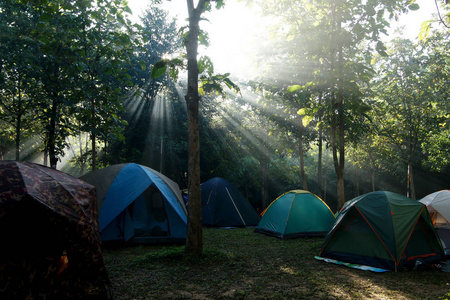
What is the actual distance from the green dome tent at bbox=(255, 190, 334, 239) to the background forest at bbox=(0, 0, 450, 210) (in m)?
1.74

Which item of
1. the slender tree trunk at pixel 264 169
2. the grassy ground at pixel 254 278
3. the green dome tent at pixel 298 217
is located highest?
the slender tree trunk at pixel 264 169

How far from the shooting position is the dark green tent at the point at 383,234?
262 inches

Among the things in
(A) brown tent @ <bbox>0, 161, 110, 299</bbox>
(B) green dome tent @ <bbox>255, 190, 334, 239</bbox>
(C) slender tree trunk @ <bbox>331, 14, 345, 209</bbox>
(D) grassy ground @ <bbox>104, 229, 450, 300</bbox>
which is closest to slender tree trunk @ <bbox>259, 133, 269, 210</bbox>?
(B) green dome tent @ <bbox>255, 190, 334, 239</bbox>

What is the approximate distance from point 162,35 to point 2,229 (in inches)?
595

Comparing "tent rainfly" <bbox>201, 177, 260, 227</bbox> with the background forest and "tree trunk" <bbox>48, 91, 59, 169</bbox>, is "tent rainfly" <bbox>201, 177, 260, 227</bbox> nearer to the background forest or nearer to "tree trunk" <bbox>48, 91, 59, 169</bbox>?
the background forest

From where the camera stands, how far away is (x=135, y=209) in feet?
32.9

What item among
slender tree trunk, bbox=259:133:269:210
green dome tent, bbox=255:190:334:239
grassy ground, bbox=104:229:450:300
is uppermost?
slender tree trunk, bbox=259:133:269:210

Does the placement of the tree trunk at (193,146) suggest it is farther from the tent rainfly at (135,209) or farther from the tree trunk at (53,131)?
the tree trunk at (53,131)

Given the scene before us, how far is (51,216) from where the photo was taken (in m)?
4.18

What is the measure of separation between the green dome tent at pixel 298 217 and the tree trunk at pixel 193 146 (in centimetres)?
412

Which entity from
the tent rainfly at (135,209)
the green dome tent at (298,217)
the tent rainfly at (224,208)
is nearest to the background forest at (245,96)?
the tent rainfly at (135,209)

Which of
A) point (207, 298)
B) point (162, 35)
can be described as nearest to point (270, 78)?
point (162, 35)

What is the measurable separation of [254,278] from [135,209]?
5.24m

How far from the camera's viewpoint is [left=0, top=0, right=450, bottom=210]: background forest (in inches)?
324
